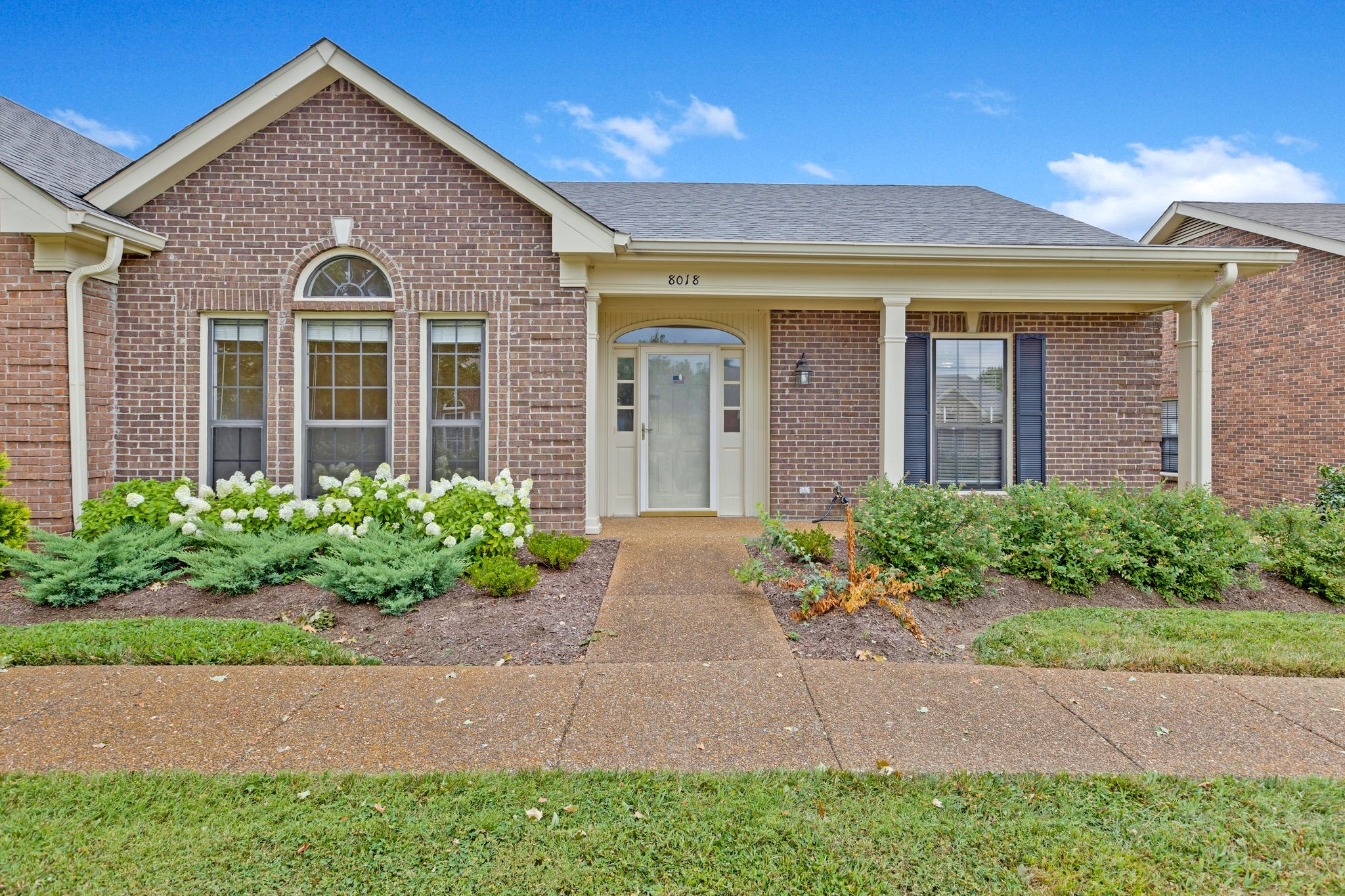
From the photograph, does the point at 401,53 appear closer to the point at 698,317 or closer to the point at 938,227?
the point at 698,317

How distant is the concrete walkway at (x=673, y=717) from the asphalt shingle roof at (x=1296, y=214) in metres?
10.7

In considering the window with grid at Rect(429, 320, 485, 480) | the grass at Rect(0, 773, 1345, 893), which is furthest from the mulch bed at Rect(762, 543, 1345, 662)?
the window with grid at Rect(429, 320, 485, 480)

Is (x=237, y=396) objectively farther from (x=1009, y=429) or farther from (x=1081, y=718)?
(x=1009, y=429)

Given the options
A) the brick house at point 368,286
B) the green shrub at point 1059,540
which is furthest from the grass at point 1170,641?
the brick house at point 368,286

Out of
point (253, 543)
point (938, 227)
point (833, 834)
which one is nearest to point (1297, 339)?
point (938, 227)

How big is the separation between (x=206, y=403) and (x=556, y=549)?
13.1 feet

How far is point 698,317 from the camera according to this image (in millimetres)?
8445

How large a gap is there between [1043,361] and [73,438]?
34.3ft

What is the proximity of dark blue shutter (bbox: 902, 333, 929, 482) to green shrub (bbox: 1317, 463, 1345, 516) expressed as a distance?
493 cm

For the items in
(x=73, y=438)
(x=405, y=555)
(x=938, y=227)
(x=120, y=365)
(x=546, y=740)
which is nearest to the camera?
(x=546, y=740)

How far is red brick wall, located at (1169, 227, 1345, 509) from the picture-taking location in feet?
32.1

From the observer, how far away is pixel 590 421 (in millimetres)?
7004

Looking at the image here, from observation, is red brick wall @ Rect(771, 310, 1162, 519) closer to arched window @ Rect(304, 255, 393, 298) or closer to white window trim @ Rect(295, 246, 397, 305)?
white window trim @ Rect(295, 246, 397, 305)

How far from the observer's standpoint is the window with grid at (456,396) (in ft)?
22.5
